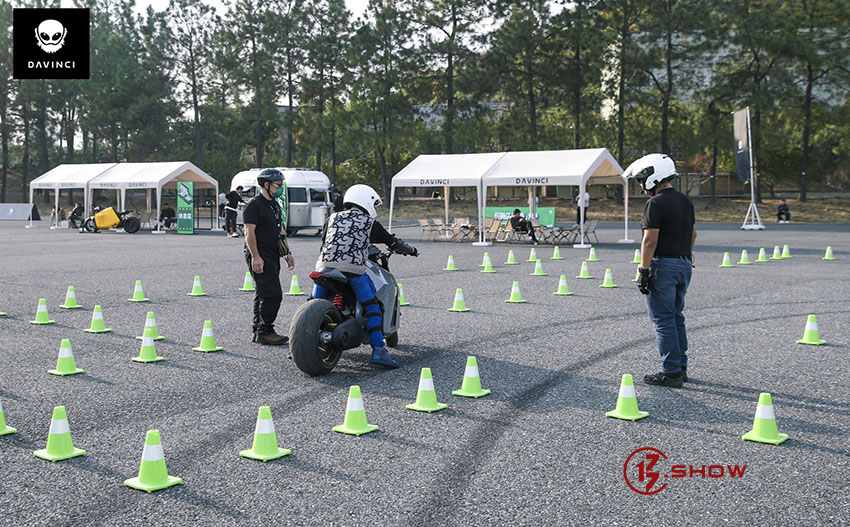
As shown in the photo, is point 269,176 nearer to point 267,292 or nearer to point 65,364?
point 267,292

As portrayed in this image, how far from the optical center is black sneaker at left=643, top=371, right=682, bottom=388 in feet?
22.9

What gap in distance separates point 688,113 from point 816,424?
4675cm

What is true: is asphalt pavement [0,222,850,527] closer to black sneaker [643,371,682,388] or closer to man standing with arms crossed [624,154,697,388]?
black sneaker [643,371,682,388]

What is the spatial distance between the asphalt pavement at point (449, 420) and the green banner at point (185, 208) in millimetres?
23071

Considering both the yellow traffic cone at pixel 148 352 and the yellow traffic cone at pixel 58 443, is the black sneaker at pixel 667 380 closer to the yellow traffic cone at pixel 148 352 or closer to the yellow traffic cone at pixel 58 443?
the yellow traffic cone at pixel 58 443

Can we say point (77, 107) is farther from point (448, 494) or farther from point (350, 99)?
point (448, 494)

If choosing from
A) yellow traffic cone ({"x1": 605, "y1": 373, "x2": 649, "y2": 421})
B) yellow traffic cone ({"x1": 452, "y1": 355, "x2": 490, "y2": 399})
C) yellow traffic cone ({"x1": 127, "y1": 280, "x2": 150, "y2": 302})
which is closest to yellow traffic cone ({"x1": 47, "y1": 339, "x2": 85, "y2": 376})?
yellow traffic cone ({"x1": 452, "y1": 355, "x2": 490, "y2": 399})

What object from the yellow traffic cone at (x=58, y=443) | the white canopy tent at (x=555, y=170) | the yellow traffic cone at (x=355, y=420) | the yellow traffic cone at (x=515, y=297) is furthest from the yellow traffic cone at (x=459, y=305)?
the white canopy tent at (x=555, y=170)

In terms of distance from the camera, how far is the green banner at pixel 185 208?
114 feet

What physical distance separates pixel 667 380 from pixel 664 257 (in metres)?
1.02

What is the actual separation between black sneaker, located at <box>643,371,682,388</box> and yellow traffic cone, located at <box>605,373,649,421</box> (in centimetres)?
102

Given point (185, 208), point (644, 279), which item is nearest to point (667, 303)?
point (644, 279)

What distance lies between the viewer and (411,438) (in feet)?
18.0

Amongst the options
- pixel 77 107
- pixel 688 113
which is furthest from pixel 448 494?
pixel 77 107
